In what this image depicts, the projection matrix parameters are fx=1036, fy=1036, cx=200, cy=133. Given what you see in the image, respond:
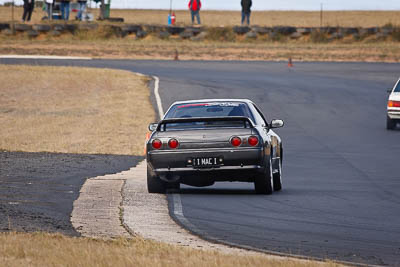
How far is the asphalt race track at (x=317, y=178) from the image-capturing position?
10.4 meters

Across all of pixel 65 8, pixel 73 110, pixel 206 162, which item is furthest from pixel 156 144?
pixel 65 8

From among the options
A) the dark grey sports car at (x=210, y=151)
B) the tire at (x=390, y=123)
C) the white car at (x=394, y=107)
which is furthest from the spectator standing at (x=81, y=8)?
the dark grey sports car at (x=210, y=151)

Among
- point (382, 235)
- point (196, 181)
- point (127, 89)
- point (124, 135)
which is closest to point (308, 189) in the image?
point (196, 181)

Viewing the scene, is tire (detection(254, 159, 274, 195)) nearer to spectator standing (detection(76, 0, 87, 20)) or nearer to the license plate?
the license plate

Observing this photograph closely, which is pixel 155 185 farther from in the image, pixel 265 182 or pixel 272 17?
pixel 272 17

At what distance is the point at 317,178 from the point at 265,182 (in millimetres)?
3392

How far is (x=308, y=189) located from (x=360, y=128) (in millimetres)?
13181

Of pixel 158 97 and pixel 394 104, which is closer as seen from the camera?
pixel 394 104

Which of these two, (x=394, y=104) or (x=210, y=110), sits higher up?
(x=210, y=110)

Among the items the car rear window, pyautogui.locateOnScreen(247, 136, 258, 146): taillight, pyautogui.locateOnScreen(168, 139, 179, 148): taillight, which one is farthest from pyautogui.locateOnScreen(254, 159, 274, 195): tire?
pyautogui.locateOnScreen(168, 139, 179, 148): taillight

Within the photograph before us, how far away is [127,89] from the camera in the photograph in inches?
1610

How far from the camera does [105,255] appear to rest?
27.7ft

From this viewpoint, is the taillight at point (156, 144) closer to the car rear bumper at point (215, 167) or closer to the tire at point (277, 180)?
the car rear bumper at point (215, 167)

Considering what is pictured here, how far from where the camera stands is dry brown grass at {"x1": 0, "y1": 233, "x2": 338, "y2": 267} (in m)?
8.14
